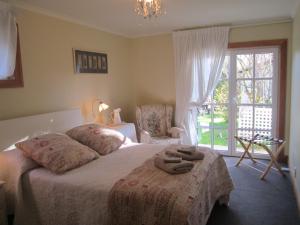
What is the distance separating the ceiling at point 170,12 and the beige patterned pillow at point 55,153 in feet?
5.01

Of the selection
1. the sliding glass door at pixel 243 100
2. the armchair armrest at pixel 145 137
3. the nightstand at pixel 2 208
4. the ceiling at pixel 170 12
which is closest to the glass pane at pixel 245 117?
the sliding glass door at pixel 243 100

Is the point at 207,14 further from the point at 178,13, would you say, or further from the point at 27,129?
the point at 27,129

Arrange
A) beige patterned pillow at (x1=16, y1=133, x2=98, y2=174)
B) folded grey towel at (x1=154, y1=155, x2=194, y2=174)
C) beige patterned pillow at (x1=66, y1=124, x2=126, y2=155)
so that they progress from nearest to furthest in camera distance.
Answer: folded grey towel at (x1=154, y1=155, x2=194, y2=174) → beige patterned pillow at (x1=16, y1=133, x2=98, y2=174) → beige patterned pillow at (x1=66, y1=124, x2=126, y2=155)

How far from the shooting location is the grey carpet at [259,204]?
2.62m

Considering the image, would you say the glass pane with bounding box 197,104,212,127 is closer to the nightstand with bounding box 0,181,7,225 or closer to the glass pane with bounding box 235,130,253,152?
the glass pane with bounding box 235,130,253,152

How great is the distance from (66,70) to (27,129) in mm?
1054

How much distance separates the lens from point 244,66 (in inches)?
174

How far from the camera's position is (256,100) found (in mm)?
4414

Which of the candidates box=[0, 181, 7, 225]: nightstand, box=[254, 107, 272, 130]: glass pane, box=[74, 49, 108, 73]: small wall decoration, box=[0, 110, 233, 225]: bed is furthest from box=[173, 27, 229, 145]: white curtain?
box=[0, 181, 7, 225]: nightstand

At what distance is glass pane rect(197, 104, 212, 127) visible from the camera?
4789mm

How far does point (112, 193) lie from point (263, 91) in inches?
132

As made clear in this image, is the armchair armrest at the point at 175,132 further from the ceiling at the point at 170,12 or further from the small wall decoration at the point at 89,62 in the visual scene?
the ceiling at the point at 170,12

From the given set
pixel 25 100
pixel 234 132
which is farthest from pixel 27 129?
pixel 234 132

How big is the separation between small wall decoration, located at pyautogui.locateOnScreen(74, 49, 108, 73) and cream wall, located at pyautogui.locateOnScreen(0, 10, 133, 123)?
8cm
